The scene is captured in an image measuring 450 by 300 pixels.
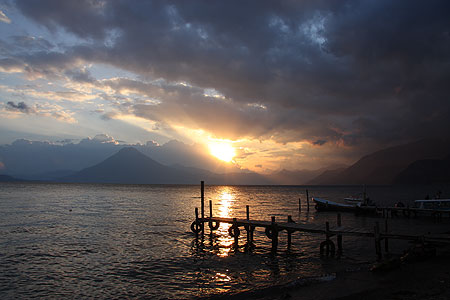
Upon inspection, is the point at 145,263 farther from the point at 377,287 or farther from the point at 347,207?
the point at 347,207

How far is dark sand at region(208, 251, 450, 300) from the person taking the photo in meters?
13.6

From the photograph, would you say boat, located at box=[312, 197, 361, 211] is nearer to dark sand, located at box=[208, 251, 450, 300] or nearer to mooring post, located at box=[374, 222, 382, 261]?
mooring post, located at box=[374, 222, 382, 261]

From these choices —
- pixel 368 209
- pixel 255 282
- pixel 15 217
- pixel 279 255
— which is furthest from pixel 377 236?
pixel 15 217

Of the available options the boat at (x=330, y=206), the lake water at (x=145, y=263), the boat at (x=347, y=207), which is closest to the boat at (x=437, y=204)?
the boat at (x=347, y=207)

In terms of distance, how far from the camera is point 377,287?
1479cm

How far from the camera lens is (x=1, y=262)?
2102 cm

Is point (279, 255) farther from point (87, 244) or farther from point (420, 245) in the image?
point (87, 244)

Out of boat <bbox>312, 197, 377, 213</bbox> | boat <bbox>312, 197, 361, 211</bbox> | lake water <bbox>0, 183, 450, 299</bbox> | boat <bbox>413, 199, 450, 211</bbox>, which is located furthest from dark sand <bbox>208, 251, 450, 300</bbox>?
boat <bbox>312, 197, 361, 211</bbox>

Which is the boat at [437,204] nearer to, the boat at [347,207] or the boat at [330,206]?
the boat at [347,207]

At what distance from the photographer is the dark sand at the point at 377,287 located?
537 inches

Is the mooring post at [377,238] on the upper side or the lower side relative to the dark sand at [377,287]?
upper

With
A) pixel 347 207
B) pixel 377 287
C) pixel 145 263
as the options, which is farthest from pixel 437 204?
pixel 145 263

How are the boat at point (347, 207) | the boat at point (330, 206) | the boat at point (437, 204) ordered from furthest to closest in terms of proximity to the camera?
the boat at point (330, 206) → the boat at point (347, 207) → the boat at point (437, 204)

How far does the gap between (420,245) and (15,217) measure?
1953 inches
